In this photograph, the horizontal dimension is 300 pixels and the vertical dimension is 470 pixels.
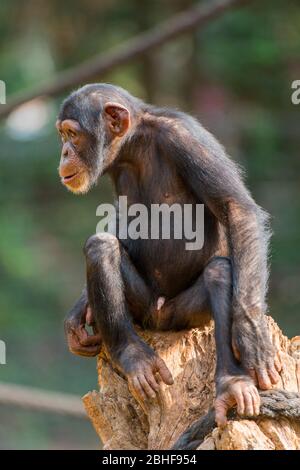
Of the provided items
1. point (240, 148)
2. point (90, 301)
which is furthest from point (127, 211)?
point (240, 148)

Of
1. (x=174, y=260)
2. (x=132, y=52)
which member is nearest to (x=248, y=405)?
(x=174, y=260)

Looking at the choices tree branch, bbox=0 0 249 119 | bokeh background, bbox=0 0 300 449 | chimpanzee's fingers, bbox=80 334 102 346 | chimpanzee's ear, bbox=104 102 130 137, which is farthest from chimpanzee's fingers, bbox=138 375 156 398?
bokeh background, bbox=0 0 300 449

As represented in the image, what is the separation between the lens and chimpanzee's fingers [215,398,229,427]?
3.25 meters

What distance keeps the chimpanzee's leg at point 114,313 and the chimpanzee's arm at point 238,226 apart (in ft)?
1.25

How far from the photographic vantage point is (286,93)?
12508 millimetres

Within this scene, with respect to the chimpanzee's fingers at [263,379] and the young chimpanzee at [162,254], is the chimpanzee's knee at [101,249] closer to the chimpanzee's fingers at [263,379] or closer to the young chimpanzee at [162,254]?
the young chimpanzee at [162,254]

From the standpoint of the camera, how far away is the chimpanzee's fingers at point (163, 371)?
3.70 meters

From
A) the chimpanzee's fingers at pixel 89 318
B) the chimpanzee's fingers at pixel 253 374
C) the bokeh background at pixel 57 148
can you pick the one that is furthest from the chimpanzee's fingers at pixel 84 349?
the bokeh background at pixel 57 148

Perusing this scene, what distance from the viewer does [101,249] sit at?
3994 millimetres

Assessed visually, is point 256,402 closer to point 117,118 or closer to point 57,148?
point 117,118

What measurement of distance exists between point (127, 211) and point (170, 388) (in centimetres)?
98

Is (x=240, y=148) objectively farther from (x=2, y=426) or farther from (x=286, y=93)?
(x=2, y=426)

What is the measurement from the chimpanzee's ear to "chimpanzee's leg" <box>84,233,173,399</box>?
1.90 feet

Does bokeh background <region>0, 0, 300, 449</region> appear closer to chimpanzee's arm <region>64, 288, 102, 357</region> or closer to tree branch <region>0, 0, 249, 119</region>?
tree branch <region>0, 0, 249, 119</region>
